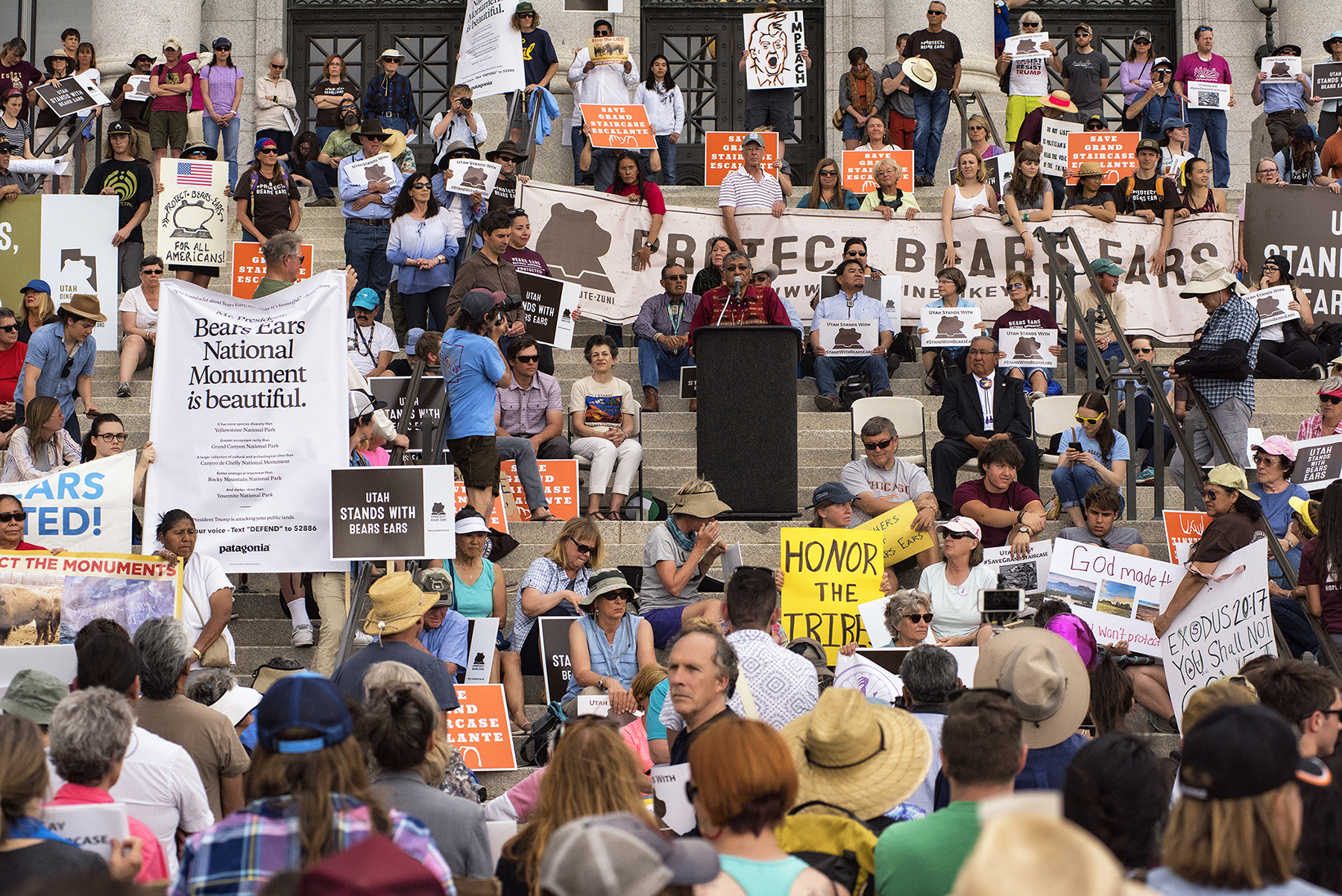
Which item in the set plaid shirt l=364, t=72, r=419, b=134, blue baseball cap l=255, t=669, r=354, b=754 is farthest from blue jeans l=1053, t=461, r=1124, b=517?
plaid shirt l=364, t=72, r=419, b=134

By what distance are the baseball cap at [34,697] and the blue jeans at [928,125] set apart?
14.7 metres

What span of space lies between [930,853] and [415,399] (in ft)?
26.2

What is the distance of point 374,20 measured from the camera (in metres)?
22.4

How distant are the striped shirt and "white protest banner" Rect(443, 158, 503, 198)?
2231mm

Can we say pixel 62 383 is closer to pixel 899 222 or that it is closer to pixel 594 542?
pixel 594 542

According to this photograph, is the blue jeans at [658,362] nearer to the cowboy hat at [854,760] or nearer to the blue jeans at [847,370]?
the blue jeans at [847,370]

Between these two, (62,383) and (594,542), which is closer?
(594,542)

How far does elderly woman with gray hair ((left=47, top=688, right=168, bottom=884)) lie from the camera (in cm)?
432

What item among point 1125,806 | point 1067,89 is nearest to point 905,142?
point 1067,89

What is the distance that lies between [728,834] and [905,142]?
1559 centimetres

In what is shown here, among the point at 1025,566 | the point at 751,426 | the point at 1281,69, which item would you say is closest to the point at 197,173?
the point at 751,426

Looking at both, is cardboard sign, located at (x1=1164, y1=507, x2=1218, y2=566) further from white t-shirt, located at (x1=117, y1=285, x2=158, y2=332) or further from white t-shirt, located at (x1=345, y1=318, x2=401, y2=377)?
white t-shirt, located at (x1=117, y1=285, x2=158, y2=332)

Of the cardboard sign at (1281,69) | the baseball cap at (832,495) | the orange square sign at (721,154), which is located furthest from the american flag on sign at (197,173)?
the cardboard sign at (1281,69)

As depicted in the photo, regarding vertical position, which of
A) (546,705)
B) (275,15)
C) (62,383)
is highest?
(275,15)
